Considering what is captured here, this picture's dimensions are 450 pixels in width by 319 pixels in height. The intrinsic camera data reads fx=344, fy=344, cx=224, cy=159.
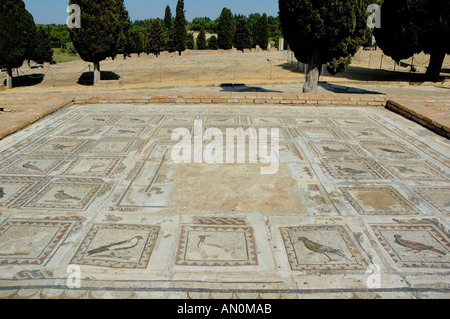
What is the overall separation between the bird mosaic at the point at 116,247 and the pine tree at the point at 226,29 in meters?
33.5

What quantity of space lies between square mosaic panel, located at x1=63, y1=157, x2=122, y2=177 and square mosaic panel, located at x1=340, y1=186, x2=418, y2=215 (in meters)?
2.47

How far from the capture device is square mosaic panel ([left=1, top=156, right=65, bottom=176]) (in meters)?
3.67

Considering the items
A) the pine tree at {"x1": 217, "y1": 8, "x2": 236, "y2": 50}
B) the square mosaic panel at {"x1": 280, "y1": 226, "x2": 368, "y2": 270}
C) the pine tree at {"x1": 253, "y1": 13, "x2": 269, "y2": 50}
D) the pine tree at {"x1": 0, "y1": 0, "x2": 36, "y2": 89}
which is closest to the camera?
the square mosaic panel at {"x1": 280, "y1": 226, "x2": 368, "y2": 270}

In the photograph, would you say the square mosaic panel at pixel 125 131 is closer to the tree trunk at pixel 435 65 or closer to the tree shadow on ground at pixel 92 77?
the tree shadow on ground at pixel 92 77

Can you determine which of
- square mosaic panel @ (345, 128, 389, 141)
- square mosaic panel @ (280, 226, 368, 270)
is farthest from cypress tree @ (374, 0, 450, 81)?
square mosaic panel @ (280, 226, 368, 270)

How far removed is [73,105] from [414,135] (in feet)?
19.5

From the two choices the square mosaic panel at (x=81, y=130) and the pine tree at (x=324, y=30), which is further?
the pine tree at (x=324, y=30)

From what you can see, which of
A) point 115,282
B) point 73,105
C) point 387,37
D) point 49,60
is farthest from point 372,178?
point 49,60

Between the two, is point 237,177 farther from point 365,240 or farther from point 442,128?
point 442,128

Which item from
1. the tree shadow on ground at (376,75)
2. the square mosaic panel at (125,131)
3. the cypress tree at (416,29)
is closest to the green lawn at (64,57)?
the tree shadow on ground at (376,75)

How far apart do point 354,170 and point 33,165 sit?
11.7ft

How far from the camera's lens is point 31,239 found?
2.56 m

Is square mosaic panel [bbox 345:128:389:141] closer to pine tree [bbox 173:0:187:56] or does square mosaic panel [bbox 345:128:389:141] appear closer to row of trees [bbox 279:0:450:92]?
row of trees [bbox 279:0:450:92]

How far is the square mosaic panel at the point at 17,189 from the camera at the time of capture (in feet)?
10.1
